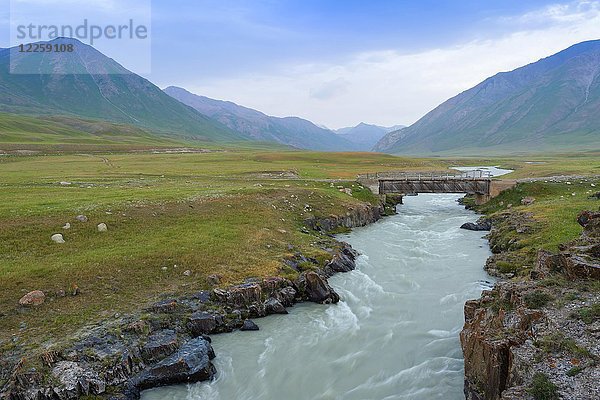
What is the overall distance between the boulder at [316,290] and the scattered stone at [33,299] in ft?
51.7

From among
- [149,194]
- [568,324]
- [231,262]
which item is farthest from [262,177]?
[568,324]

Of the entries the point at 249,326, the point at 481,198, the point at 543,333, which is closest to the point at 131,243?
the point at 249,326

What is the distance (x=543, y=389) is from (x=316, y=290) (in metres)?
17.9

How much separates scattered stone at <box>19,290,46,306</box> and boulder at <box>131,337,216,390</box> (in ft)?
27.4

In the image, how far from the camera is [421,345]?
82.7 feet

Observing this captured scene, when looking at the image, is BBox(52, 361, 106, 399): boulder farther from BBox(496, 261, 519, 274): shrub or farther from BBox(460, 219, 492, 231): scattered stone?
BBox(460, 219, 492, 231): scattered stone

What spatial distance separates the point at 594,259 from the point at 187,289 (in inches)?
908

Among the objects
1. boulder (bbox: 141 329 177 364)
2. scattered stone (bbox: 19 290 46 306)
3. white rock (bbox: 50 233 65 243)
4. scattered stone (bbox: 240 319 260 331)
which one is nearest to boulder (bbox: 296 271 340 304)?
scattered stone (bbox: 240 319 260 331)

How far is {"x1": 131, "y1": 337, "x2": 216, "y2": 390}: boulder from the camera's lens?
20.4 m

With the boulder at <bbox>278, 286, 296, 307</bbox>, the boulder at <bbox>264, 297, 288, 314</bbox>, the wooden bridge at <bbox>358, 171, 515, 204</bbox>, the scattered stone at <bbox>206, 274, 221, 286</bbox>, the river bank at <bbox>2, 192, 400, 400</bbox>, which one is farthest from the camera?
the wooden bridge at <bbox>358, 171, 515, 204</bbox>

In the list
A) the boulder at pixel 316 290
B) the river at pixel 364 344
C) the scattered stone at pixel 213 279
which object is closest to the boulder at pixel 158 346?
the river at pixel 364 344

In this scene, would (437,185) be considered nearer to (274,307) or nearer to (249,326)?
(274,307)

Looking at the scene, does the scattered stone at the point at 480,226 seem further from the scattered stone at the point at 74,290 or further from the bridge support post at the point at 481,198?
the scattered stone at the point at 74,290

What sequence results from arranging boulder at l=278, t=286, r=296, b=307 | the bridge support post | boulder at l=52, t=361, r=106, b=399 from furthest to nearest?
the bridge support post
boulder at l=278, t=286, r=296, b=307
boulder at l=52, t=361, r=106, b=399
